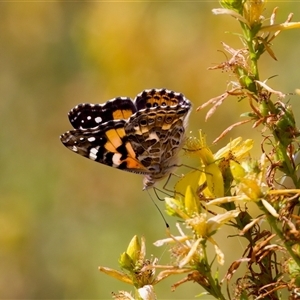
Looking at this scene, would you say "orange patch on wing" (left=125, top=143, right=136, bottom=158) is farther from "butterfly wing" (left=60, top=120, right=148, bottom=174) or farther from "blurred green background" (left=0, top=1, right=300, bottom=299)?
"blurred green background" (left=0, top=1, right=300, bottom=299)

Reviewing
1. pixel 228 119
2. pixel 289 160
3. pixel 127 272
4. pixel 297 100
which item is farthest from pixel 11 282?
pixel 289 160

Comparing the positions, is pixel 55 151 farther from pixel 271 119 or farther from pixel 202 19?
pixel 271 119

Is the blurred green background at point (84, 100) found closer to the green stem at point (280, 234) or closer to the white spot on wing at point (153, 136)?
the white spot on wing at point (153, 136)

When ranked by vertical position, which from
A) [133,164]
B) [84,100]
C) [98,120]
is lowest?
[133,164]

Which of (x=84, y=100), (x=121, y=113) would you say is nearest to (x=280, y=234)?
(x=121, y=113)

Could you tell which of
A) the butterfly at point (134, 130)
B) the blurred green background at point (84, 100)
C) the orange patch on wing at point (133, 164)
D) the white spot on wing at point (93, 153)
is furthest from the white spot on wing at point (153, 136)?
the blurred green background at point (84, 100)

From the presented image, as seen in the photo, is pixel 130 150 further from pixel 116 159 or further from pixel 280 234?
pixel 280 234
